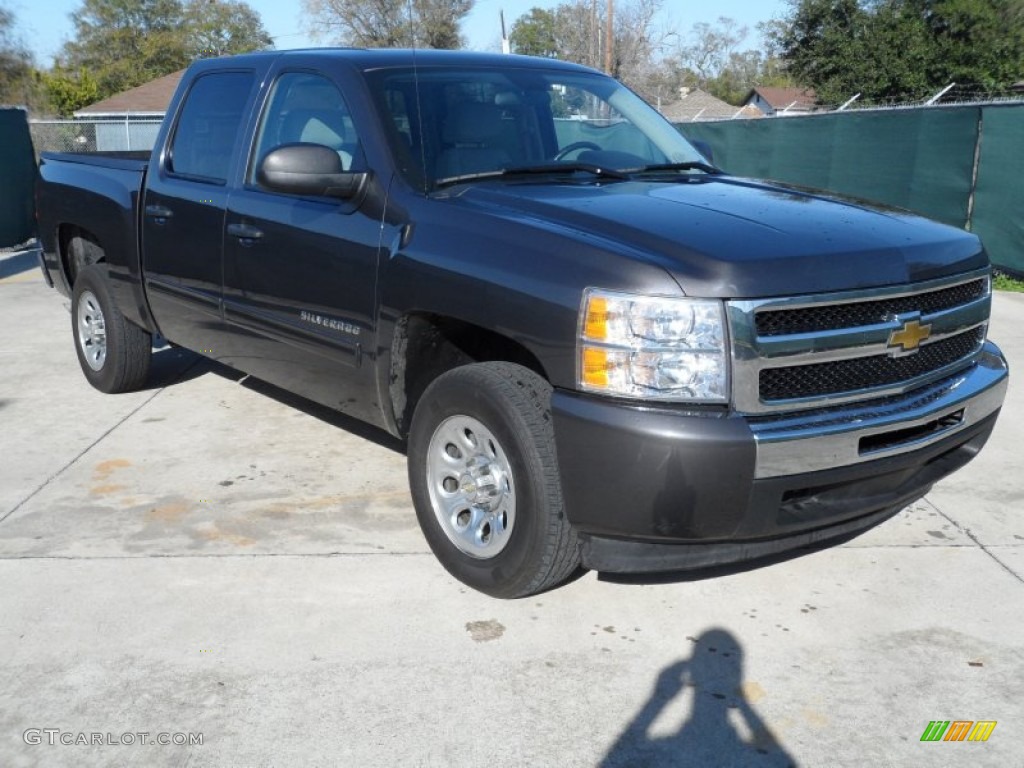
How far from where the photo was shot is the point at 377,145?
13.5ft

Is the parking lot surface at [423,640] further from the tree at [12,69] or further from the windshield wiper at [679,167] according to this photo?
the tree at [12,69]

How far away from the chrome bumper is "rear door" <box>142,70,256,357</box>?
115 inches

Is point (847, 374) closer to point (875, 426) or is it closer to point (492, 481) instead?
point (875, 426)

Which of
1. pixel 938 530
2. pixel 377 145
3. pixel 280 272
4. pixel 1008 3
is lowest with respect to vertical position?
pixel 938 530

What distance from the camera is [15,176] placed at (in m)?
14.3

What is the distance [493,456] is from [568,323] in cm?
65

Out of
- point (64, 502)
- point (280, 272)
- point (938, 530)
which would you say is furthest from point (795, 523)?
point (64, 502)

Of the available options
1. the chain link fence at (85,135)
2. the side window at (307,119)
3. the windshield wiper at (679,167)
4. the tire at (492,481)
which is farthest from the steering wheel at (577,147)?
the chain link fence at (85,135)

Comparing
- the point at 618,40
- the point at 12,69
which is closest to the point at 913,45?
the point at 618,40

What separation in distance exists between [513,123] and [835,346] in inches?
72.8

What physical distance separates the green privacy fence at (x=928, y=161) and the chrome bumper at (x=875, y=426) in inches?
250

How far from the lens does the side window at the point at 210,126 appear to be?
507 cm

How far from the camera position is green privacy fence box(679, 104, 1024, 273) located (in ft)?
37.2

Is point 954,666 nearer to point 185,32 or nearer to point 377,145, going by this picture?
point 377,145
